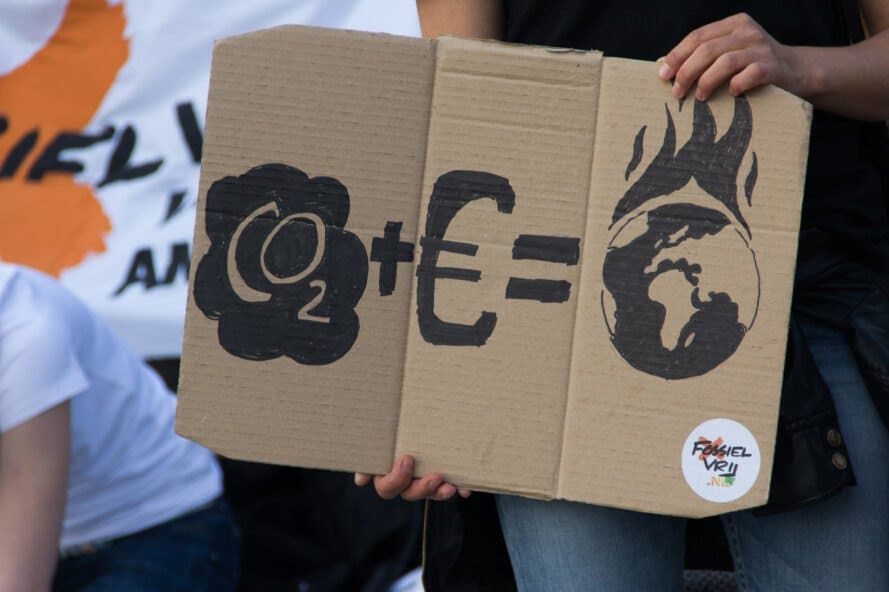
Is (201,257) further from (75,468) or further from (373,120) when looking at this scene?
(75,468)

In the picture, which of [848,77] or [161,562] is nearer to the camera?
[848,77]

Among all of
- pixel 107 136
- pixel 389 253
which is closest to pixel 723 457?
pixel 389 253

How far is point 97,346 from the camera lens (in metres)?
1.90

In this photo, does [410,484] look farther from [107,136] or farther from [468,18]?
[107,136]

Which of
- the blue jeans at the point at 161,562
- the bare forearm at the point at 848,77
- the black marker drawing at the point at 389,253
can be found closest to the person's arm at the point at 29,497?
the blue jeans at the point at 161,562

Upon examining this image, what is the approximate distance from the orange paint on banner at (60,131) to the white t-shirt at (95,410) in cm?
64

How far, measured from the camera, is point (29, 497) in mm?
1721

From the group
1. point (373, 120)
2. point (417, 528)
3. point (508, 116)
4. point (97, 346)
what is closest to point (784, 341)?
point (508, 116)

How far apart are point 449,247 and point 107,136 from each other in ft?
5.42

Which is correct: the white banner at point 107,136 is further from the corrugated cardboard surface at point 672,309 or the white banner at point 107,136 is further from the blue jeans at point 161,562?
the corrugated cardboard surface at point 672,309

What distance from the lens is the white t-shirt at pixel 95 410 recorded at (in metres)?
1.70

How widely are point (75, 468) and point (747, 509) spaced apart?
113 centimetres

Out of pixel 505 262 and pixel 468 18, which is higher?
pixel 468 18

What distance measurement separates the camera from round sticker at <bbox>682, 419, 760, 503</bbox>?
1.14 m
